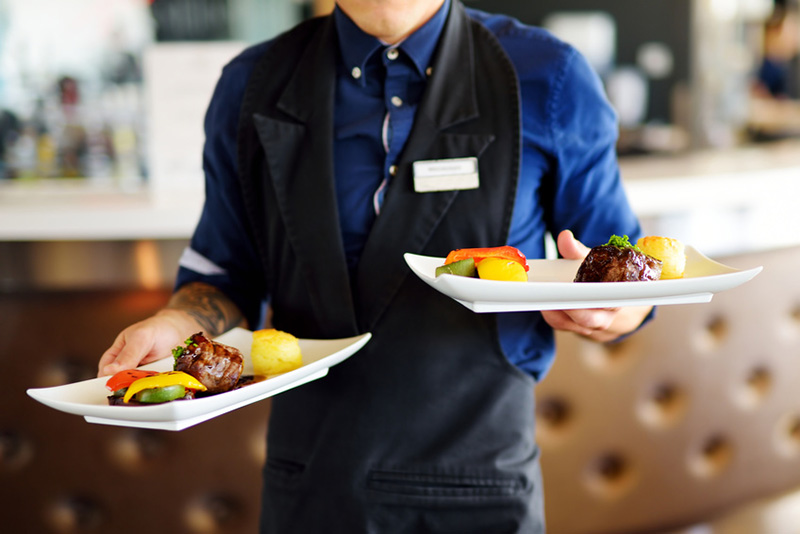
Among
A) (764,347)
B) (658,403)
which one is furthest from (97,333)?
(764,347)

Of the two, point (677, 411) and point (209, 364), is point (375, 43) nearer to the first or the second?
point (209, 364)

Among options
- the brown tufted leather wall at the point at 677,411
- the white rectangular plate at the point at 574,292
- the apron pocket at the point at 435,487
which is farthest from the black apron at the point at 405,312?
the brown tufted leather wall at the point at 677,411

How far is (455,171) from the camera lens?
1.23 metres

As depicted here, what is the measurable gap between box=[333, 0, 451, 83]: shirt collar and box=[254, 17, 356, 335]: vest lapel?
4 cm

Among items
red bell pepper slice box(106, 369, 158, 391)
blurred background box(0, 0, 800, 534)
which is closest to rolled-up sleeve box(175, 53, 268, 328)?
red bell pepper slice box(106, 369, 158, 391)

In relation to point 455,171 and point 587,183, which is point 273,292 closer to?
point 455,171

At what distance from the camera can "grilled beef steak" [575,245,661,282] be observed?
3.38 feet

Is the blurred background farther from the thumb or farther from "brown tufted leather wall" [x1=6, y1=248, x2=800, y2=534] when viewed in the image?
the thumb

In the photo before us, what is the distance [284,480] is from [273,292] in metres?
0.32

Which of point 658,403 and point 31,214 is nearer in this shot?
point 31,214

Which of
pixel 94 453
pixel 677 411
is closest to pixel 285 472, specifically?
pixel 94 453

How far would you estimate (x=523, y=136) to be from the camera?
49.1 inches

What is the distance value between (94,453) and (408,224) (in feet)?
4.54

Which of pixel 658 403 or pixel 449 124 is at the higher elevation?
pixel 449 124
